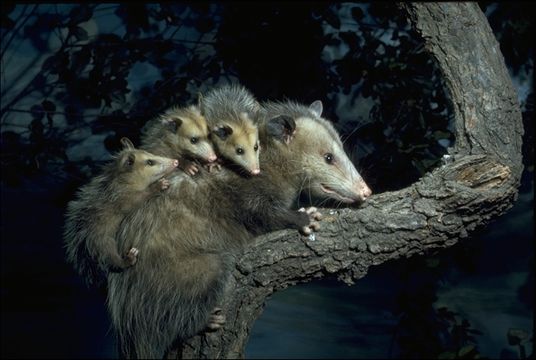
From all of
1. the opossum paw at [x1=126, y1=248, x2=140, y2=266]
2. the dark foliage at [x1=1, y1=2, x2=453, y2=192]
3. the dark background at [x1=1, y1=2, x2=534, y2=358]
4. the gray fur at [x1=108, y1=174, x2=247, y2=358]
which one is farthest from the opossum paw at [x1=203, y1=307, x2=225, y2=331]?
the dark foliage at [x1=1, y1=2, x2=453, y2=192]

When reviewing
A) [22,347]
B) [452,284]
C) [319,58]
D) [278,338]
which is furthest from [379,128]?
[22,347]

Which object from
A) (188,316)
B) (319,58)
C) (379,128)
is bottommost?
(188,316)

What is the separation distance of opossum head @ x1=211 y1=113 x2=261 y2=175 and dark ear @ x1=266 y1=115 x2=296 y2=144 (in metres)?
0.05

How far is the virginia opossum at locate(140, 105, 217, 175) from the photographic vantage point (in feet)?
7.45

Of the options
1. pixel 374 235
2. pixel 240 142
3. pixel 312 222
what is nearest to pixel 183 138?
pixel 240 142

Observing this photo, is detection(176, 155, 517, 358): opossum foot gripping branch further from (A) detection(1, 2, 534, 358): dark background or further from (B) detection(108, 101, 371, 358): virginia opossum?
(A) detection(1, 2, 534, 358): dark background

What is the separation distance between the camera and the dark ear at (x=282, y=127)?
2.22 metres

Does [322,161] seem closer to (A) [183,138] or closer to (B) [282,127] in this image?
(B) [282,127]

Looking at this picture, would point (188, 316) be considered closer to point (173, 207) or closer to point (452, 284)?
point (173, 207)

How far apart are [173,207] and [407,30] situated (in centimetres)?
192

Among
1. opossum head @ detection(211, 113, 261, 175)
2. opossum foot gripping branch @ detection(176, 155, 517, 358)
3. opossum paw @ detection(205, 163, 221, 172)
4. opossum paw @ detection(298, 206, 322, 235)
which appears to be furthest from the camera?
opossum paw @ detection(205, 163, 221, 172)

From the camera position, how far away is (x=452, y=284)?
15.4 ft

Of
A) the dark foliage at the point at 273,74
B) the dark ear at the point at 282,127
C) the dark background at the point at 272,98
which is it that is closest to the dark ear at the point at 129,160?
the dark ear at the point at 282,127

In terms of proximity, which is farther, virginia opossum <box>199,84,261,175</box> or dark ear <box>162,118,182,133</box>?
dark ear <box>162,118,182,133</box>
